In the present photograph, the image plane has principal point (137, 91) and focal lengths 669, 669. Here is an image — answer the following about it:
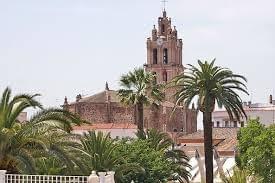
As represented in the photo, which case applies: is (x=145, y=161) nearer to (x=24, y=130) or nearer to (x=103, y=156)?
(x=103, y=156)

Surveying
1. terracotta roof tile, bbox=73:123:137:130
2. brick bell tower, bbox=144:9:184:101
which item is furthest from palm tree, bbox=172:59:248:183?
brick bell tower, bbox=144:9:184:101

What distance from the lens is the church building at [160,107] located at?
82125 mm

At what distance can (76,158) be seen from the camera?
875 inches

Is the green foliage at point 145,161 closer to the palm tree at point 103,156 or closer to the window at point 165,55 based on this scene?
the palm tree at point 103,156

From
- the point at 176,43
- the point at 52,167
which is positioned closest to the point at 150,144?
the point at 52,167

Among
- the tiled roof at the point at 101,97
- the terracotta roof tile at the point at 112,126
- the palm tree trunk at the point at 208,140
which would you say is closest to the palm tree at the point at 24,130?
the palm tree trunk at the point at 208,140

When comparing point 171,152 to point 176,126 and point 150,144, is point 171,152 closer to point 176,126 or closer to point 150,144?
point 150,144

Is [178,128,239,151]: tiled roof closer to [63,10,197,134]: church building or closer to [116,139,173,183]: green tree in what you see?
[63,10,197,134]: church building

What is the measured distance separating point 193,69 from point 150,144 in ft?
23.1

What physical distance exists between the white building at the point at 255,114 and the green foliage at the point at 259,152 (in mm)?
46412

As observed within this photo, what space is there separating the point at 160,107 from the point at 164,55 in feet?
69.4

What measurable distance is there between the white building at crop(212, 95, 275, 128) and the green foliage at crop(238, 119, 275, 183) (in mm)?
46412

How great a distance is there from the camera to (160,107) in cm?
8050

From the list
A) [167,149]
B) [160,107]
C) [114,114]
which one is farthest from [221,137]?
[167,149]
